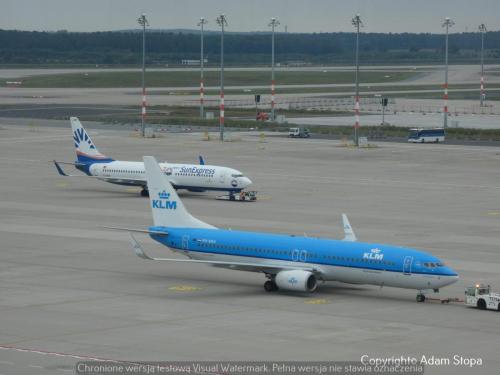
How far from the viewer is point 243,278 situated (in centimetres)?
6088

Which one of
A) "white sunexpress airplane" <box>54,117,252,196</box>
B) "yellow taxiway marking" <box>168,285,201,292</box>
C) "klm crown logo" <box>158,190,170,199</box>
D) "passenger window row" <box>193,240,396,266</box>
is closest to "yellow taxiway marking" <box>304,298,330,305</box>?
"passenger window row" <box>193,240,396,266</box>

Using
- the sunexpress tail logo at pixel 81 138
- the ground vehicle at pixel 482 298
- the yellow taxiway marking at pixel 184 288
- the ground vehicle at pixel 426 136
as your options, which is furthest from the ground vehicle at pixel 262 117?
the ground vehicle at pixel 482 298

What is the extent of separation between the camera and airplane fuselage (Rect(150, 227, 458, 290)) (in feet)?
176

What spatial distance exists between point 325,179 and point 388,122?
71734 mm

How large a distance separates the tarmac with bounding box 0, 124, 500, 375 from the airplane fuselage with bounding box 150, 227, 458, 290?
1279 mm

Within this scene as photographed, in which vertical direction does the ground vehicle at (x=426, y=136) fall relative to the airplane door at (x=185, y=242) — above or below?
above

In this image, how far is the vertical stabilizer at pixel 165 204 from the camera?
6084cm

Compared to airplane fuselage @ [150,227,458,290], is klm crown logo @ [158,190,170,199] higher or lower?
higher

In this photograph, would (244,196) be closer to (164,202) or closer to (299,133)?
(164,202)

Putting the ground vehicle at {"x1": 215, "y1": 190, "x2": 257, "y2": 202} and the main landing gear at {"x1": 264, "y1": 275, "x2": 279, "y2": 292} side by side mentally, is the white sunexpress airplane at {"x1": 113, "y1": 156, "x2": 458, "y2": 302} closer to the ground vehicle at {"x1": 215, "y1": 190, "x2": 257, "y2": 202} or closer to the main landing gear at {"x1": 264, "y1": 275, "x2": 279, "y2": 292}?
the main landing gear at {"x1": 264, "y1": 275, "x2": 279, "y2": 292}

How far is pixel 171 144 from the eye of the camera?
143875mm

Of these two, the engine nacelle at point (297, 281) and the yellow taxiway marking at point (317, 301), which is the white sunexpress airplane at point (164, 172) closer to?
the engine nacelle at point (297, 281)

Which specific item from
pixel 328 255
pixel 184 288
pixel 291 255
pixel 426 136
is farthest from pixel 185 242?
pixel 426 136

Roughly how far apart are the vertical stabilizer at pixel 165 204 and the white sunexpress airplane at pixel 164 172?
33.4 metres
